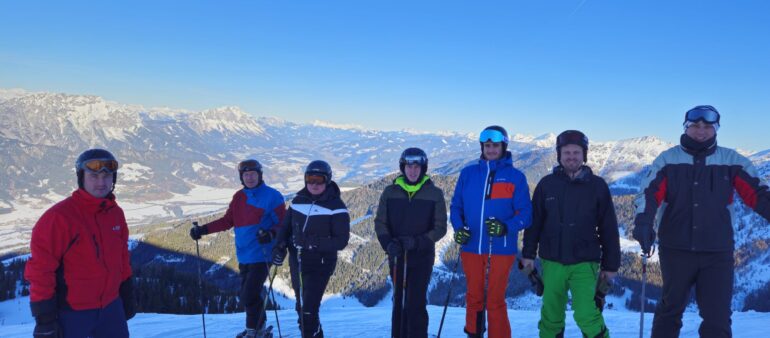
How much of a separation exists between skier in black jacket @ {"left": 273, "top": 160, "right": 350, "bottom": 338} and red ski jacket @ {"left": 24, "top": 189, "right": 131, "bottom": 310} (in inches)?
95.6

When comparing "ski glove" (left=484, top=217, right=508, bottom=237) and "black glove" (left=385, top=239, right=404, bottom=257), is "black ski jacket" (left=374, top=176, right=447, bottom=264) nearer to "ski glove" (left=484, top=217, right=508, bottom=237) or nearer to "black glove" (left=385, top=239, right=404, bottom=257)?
"black glove" (left=385, top=239, right=404, bottom=257)

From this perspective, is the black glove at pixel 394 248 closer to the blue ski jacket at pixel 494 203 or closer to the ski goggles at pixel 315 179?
the blue ski jacket at pixel 494 203

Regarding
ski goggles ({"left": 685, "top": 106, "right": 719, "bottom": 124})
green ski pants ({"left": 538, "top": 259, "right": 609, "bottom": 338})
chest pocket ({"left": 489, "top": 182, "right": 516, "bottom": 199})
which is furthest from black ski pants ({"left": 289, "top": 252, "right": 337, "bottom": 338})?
ski goggles ({"left": 685, "top": 106, "right": 719, "bottom": 124})

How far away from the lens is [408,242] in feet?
20.5

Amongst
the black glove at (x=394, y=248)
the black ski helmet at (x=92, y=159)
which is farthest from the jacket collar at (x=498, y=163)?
the black ski helmet at (x=92, y=159)

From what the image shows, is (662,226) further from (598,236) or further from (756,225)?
(756,225)

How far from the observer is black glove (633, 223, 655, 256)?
16.3ft

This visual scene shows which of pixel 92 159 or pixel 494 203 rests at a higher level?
pixel 92 159

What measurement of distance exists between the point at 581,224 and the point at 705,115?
76.5 inches

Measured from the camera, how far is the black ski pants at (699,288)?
16.7ft

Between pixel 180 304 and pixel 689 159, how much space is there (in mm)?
55050

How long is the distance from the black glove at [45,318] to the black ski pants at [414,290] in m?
4.03

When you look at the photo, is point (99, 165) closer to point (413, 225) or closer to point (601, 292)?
point (413, 225)

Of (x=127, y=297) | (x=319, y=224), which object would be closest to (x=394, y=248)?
(x=319, y=224)
